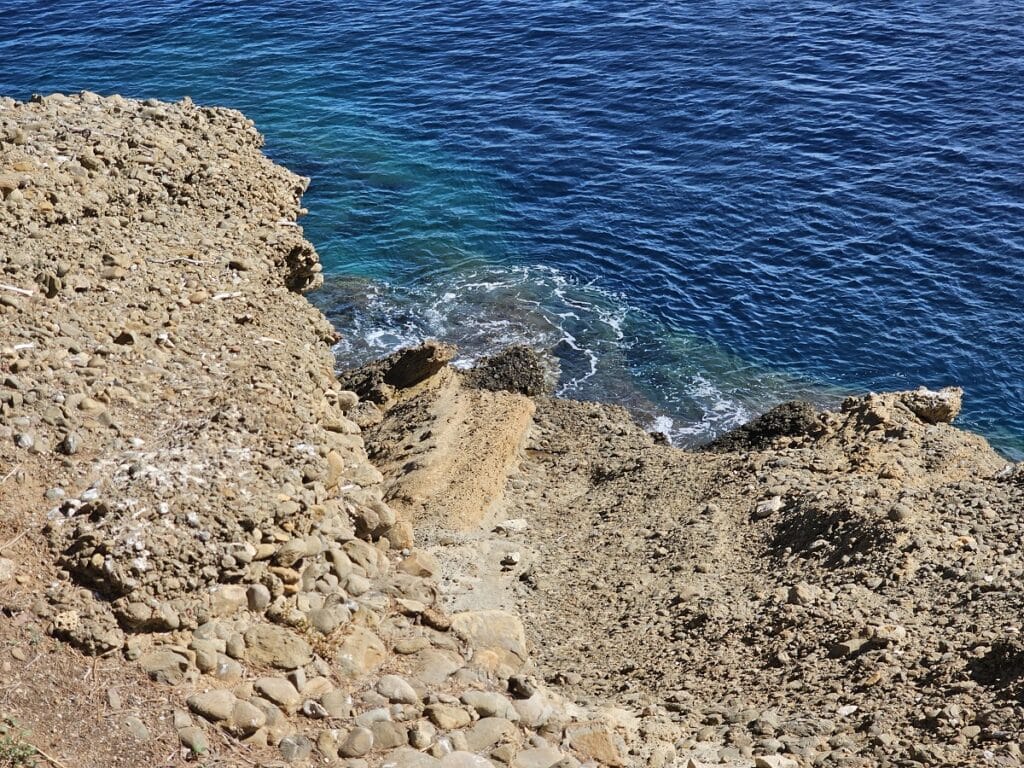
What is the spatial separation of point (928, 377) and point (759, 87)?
16.9 m

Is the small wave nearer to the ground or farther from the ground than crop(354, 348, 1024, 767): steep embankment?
nearer to the ground

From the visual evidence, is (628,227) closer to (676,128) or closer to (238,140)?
(676,128)

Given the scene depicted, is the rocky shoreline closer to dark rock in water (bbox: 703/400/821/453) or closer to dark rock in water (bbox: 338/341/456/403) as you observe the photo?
dark rock in water (bbox: 703/400/821/453)

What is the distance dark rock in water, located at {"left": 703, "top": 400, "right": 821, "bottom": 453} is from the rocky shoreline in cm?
123

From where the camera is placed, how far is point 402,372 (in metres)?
23.6

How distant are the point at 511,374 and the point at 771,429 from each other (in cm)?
586

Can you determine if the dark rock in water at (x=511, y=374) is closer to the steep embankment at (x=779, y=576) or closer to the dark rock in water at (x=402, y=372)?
the dark rock in water at (x=402, y=372)

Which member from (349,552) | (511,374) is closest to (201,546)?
(349,552)

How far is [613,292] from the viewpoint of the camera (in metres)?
30.2

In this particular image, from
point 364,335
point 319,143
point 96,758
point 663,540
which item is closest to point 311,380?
point 96,758

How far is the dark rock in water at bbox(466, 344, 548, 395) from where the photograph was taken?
23641 millimetres

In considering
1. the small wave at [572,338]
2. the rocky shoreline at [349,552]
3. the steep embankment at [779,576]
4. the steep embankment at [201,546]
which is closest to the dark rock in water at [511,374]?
the small wave at [572,338]

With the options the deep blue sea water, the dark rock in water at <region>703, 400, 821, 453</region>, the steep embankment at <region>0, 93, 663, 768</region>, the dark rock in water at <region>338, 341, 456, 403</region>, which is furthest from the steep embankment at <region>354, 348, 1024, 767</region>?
the deep blue sea water

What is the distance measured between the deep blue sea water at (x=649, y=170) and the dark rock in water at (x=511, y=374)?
7.98 feet
